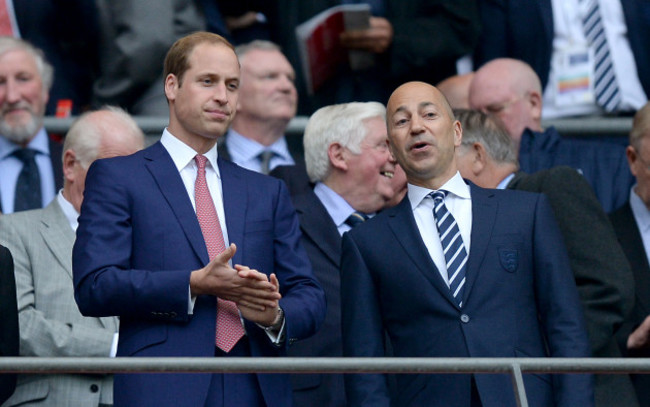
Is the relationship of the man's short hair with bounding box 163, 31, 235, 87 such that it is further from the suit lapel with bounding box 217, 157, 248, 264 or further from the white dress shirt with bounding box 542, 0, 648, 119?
the white dress shirt with bounding box 542, 0, 648, 119

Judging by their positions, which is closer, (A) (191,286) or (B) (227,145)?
(A) (191,286)

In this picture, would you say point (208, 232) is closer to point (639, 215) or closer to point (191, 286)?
point (191, 286)

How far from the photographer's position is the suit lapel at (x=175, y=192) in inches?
175

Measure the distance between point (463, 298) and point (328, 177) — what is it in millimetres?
1691

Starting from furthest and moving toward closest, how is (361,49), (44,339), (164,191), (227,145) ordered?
1. (361,49)
2. (227,145)
3. (44,339)
4. (164,191)

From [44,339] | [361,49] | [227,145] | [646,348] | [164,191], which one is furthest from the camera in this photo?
[361,49]

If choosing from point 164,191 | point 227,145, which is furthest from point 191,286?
point 227,145

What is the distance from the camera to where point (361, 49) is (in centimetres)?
778

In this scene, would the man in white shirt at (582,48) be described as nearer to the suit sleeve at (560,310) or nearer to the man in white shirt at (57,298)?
the man in white shirt at (57,298)

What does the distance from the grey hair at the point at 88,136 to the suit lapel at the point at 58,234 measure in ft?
0.92

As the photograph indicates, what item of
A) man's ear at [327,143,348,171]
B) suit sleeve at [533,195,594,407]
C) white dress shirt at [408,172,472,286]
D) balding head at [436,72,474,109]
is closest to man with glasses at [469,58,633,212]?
balding head at [436,72,474,109]

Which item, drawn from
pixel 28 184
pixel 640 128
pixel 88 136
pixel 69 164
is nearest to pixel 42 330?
pixel 69 164

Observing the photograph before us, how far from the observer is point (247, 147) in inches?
281

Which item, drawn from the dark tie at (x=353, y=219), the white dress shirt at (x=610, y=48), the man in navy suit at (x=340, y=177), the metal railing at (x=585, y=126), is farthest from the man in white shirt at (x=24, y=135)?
the white dress shirt at (x=610, y=48)
